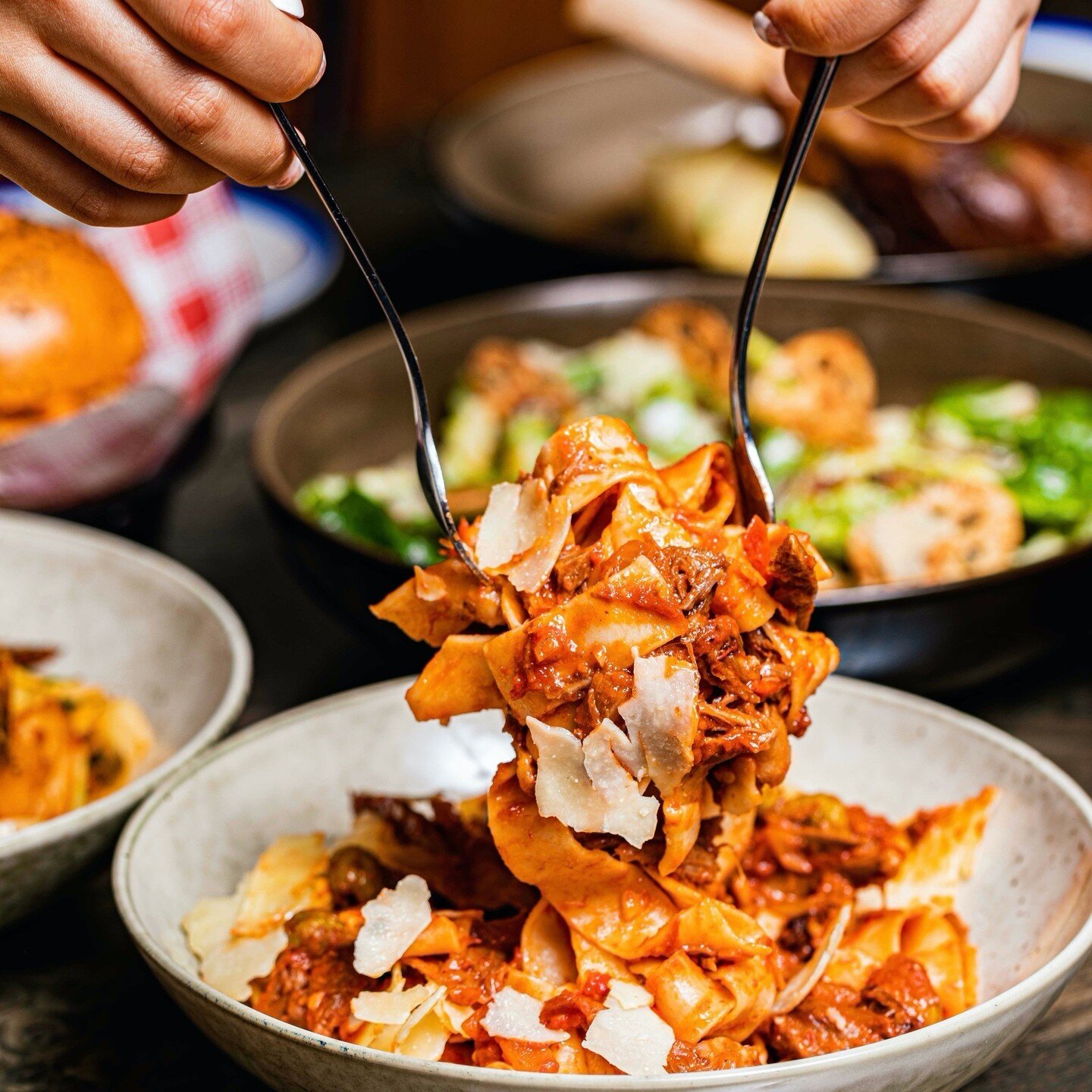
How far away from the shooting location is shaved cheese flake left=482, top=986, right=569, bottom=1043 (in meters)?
1.17

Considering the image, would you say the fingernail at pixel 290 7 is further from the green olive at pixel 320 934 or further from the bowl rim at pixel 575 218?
the bowl rim at pixel 575 218

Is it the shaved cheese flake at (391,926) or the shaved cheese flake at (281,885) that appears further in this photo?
the shaved cheese flake at (281,885)

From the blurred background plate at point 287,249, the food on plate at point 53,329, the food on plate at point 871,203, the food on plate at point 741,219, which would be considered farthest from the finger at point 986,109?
the blurred background plate at point 287,249

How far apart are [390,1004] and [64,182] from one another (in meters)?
0.76

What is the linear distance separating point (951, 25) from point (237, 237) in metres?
1.93

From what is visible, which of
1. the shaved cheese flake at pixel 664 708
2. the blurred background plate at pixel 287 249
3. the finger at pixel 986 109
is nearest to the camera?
the shaved cheese flake at pixel 664 708

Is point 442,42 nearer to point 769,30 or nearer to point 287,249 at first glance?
point 287,249

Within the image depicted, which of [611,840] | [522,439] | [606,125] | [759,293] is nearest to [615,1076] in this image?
[611,840]

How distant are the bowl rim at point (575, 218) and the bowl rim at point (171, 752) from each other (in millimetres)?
1141

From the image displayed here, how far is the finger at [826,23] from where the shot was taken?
3.75 feet

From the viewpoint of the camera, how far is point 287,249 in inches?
134

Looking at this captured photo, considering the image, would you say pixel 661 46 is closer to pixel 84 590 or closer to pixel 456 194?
pixel 456 194

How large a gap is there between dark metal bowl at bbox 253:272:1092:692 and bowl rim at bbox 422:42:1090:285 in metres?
0.07

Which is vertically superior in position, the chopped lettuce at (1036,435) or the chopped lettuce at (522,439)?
the chopped lettuce at (1036,435)
